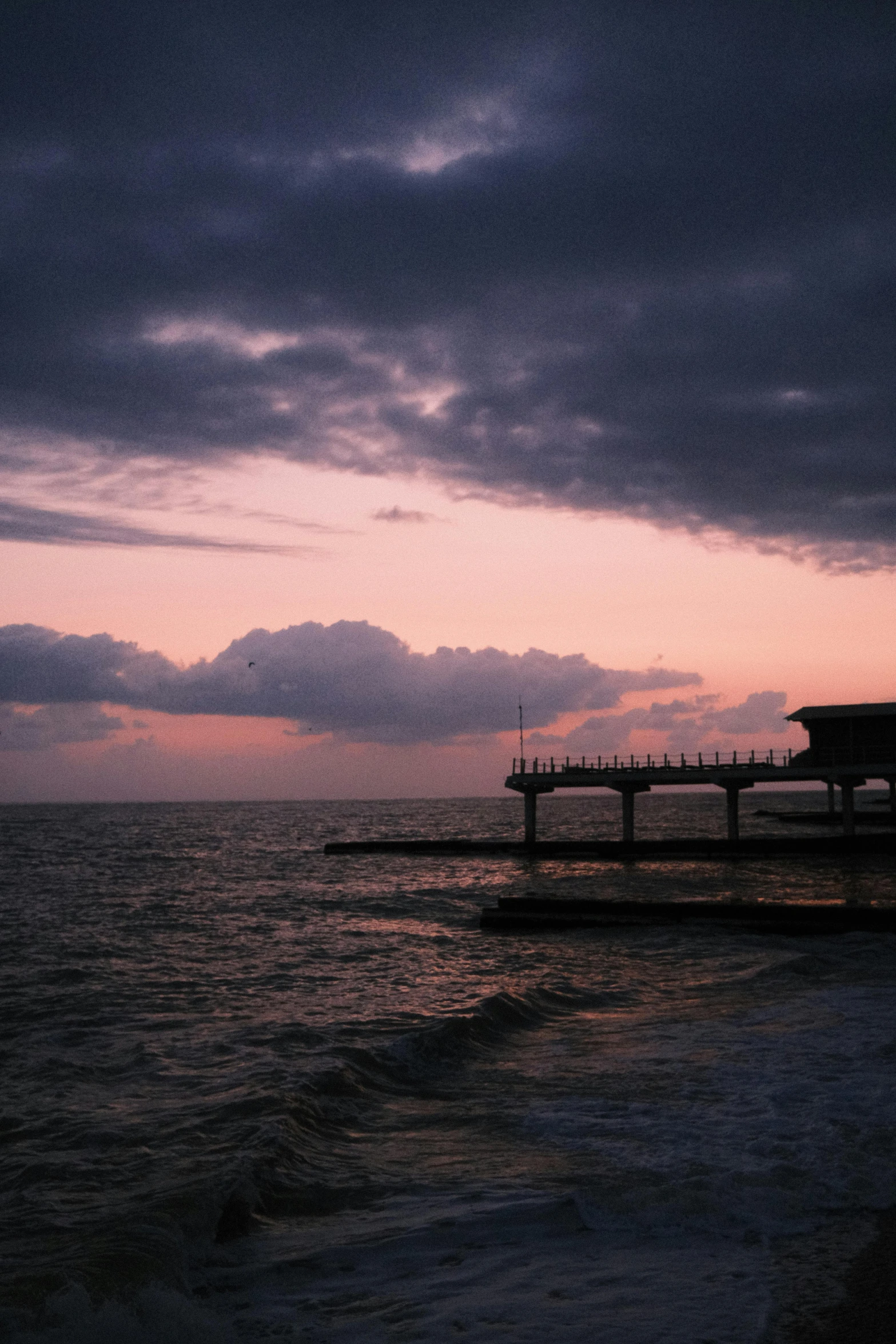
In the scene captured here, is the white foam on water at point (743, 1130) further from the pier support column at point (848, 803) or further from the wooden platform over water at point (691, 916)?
the pier support column at point (848, 803)

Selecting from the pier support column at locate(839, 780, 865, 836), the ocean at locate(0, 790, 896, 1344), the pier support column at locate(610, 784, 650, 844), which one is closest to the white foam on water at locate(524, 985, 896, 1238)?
the ocean at locate(0, 790, 896, 1344)

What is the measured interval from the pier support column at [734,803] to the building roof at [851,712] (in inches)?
213

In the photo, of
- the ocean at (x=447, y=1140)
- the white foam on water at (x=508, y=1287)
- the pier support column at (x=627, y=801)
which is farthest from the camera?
the pier support column at (x=627, y=801)

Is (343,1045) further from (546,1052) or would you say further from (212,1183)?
(212,1183)

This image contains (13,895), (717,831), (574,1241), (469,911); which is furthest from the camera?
(717,831)

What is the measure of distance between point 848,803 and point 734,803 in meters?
7.27

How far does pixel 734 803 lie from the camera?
57.7m

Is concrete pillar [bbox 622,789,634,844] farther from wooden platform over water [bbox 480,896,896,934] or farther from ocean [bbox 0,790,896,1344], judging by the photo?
ocean [bbox 0,790,896,1344]

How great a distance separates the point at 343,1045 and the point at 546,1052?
3295 millimetres

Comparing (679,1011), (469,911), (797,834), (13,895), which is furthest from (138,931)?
(797,834)

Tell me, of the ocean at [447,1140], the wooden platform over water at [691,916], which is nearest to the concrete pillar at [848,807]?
the wooden platform over water at [691,916]

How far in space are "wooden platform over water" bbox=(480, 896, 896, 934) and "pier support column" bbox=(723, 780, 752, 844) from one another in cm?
2894

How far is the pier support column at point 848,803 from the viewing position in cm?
5662

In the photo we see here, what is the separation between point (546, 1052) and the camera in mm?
14594
